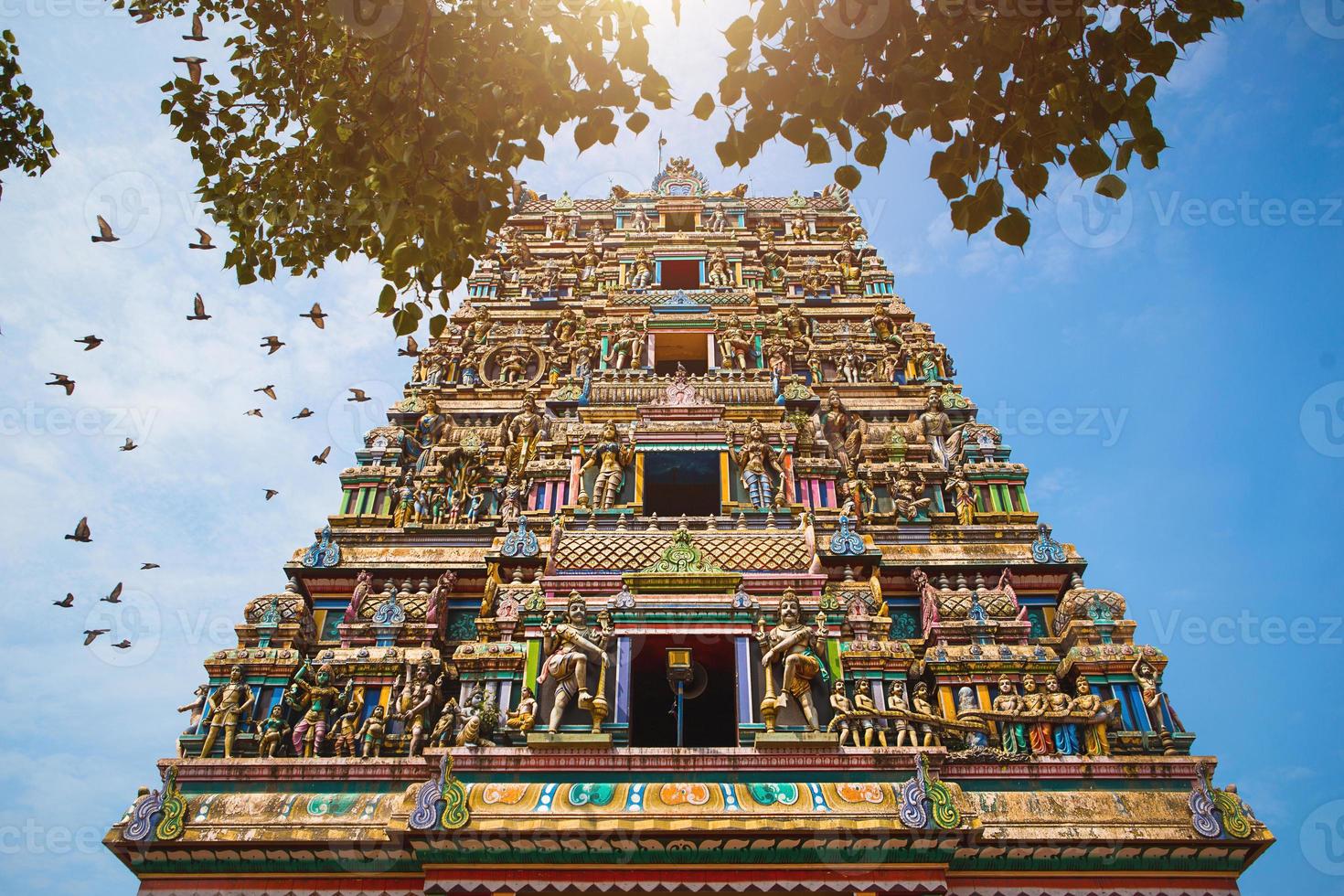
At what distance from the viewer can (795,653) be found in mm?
13094

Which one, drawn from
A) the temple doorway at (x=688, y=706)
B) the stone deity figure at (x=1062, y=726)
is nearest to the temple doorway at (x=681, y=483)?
the temple doorway at (x=688, y=706)

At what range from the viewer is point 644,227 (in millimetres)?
26531

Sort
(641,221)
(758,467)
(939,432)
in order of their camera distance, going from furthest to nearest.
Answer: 1. (641,221)
2. (939,432)
3. (758,467)

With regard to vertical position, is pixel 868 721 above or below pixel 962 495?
below

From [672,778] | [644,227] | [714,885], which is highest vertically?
[644,227]

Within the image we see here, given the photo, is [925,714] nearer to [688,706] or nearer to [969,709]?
[969,709]

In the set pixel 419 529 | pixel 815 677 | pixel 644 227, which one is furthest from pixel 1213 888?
pixel 644 227

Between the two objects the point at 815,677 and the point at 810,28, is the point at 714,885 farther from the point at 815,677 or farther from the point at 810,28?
the point at 810,28

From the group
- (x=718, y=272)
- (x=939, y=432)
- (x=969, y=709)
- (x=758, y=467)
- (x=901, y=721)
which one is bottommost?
(x=901, y=721)

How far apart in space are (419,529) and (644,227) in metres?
11.9

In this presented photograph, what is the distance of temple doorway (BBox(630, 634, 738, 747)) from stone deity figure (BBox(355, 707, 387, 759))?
3180mm

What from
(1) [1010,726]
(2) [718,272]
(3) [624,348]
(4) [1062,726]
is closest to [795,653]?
(1) [1010,726]

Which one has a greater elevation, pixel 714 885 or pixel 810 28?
pixel 810 28

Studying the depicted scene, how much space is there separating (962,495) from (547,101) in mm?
11585
